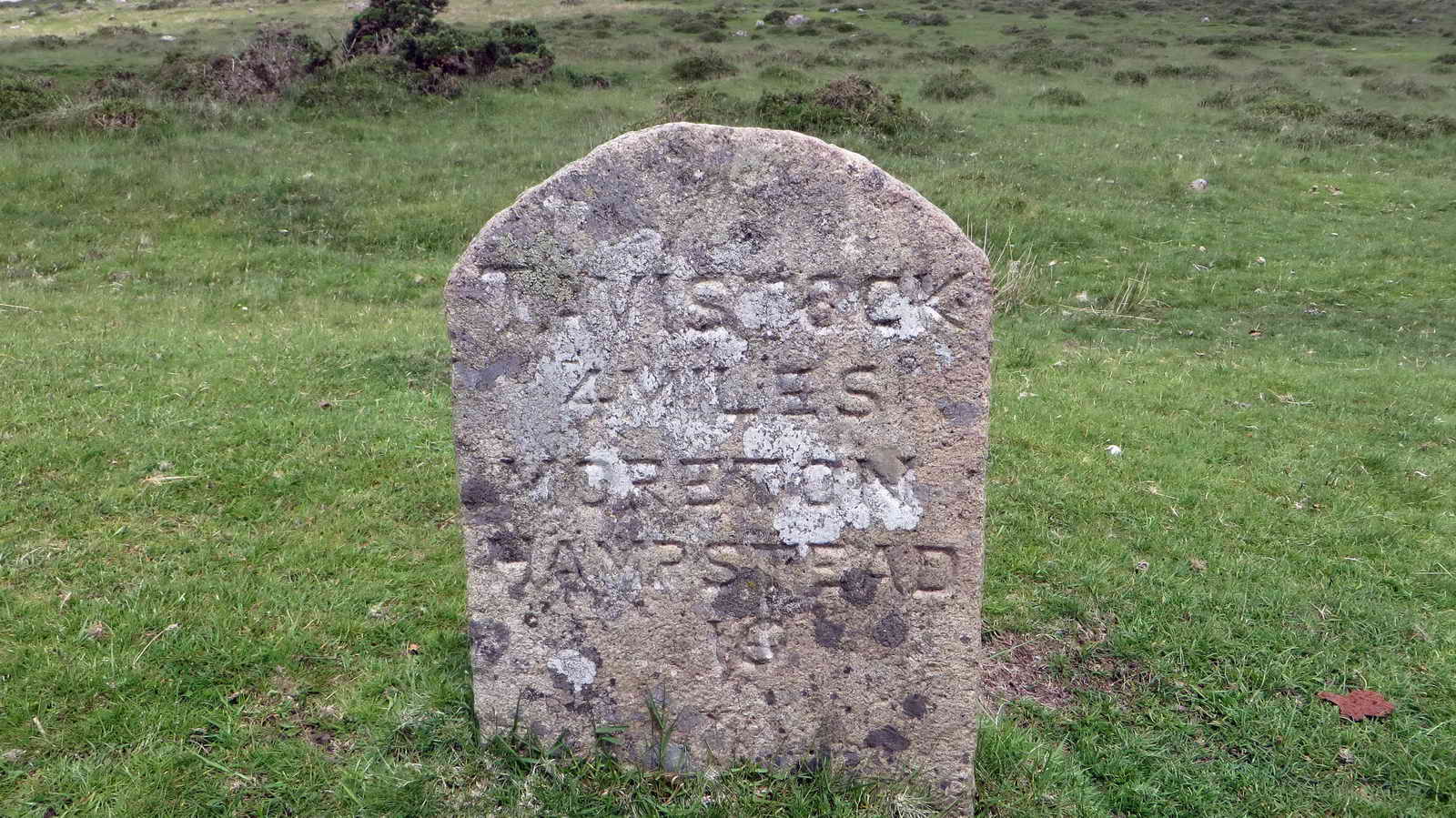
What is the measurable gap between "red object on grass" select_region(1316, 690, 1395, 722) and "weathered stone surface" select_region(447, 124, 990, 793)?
1651 mm

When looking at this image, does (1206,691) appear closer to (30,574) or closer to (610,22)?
(30,574)

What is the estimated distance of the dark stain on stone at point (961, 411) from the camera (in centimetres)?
323

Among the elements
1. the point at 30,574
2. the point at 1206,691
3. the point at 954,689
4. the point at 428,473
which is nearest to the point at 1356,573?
the point at 1206,691

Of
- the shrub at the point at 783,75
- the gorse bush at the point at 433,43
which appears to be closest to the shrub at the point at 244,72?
the gorse bush at the point at 433,43

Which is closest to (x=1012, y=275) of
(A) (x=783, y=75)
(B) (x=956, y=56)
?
(A) (x=783, y=75)

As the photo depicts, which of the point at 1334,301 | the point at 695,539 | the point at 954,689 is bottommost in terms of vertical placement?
the point at 1334,301

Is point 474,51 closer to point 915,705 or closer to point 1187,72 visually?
point 1187,72

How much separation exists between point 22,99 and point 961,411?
53.2ft

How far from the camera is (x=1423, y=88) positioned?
22.0m

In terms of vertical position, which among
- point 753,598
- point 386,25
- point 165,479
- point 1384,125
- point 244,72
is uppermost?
point 386,25

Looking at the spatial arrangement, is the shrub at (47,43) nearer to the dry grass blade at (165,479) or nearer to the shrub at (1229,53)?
the dry grass blade at (165,479)

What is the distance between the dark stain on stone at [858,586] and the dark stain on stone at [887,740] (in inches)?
17.4

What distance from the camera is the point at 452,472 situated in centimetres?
590

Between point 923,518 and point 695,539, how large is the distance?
73 cm
